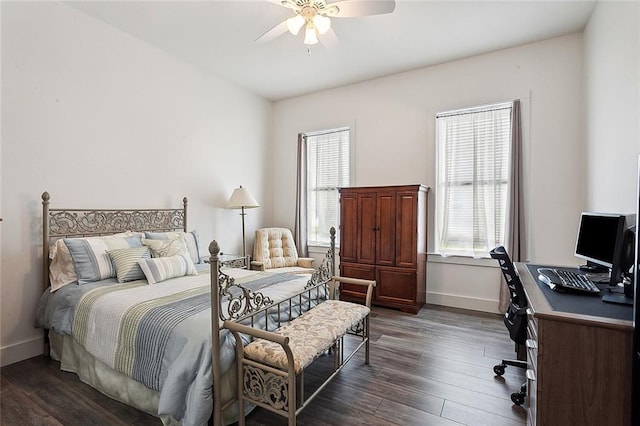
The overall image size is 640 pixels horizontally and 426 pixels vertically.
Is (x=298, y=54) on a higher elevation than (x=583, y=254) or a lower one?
higher

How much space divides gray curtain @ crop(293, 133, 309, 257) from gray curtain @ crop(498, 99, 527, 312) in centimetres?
289

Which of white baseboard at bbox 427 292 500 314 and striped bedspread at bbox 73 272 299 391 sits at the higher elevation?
striped bedspread at bbox 73 272 299 391

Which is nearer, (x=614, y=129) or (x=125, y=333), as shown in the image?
(x=125, y=333)

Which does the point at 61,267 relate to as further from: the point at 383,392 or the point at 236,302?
the point at 383,392

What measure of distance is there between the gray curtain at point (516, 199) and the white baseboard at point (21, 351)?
4.85 meters

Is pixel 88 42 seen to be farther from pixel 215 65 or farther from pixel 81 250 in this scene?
pixel 81 250

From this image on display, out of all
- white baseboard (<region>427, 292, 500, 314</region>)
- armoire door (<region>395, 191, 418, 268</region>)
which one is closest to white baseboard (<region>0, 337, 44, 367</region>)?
armoire door (<region>395, 191, 418, 268</region>)

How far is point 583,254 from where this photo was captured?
2199mm

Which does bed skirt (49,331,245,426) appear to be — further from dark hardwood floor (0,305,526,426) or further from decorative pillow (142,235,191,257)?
decorative pillow (142,235,191,257)

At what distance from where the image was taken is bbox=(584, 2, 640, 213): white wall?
204cm

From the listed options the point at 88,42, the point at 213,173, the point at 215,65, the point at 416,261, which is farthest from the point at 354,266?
the point at 88,42

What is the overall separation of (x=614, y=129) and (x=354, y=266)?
2.91 metres

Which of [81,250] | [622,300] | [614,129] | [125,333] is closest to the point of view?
[622,300]

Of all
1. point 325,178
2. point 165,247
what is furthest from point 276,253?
point 165,247
